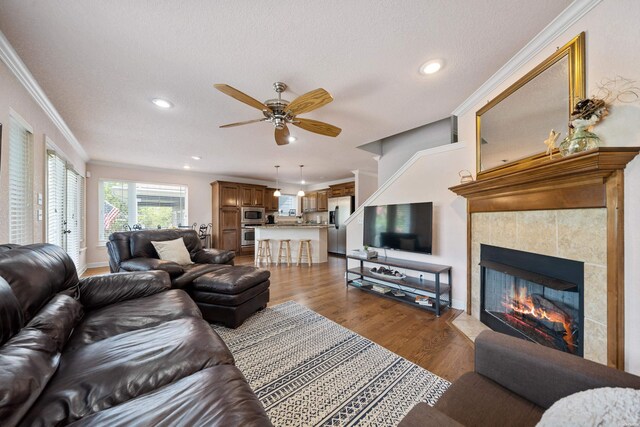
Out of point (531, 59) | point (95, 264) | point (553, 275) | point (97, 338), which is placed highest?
point (531, 59)

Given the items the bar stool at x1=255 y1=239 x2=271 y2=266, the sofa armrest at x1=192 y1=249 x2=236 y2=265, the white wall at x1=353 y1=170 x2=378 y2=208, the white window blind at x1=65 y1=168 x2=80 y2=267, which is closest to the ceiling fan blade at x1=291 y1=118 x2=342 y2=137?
the sofa armrest at x1=192 y1=249 x2=236 y2=265

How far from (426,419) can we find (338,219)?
21.3 feet

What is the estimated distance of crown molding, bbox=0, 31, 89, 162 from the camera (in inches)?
68.0

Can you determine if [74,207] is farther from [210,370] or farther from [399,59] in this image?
[399,59]

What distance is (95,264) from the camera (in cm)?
516

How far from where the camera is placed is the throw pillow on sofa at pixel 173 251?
303cm

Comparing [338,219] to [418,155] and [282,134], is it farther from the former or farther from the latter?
[282,134]

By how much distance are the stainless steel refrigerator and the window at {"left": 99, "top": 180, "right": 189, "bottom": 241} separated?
4.15 m

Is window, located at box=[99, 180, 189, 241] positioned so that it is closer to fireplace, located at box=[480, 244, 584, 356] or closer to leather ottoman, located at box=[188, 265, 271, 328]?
leather ottoman, located at box=[188, 265, 271, 328]

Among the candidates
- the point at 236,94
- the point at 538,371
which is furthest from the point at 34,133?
the point at 538,371

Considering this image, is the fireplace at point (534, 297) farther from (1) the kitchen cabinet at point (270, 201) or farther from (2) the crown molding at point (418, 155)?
(1) the kitchen cabinet at point (270, 201)

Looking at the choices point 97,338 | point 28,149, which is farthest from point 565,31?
point 28,149

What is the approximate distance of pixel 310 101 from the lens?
6.61 ft

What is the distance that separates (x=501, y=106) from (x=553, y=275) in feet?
4.98
